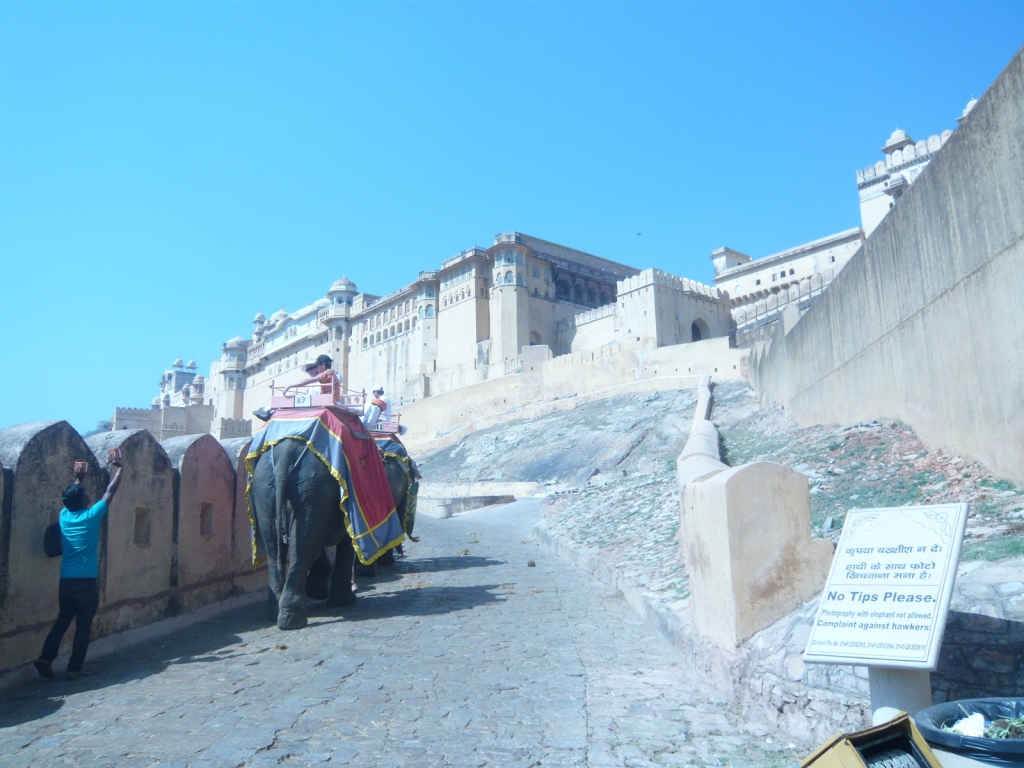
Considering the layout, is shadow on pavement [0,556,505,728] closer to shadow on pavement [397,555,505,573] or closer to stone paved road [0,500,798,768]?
stone paved road [0,500,798,768]

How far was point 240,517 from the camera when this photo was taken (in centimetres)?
767

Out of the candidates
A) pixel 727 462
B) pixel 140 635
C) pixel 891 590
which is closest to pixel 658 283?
pixel 727 462

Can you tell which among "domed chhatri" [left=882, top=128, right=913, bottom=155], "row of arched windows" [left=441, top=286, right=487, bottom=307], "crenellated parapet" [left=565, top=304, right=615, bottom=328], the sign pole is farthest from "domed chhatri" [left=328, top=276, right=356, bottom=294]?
the sign pole

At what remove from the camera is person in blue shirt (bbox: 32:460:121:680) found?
180 inches

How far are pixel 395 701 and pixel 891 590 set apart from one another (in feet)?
8.44

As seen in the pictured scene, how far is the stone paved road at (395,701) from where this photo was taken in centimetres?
330

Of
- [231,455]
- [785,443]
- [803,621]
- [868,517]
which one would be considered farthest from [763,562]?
[785,443]

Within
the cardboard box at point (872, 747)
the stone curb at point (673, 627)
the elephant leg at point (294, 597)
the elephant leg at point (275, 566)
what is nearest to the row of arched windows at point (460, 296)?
the stone curb at point (673, 627)

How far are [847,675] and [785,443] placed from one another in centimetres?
927

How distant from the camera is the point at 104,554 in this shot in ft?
17.7

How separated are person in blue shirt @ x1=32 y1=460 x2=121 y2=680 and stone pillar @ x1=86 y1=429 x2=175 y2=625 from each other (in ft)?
2.42

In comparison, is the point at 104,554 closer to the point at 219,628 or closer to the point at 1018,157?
the point at 219,628

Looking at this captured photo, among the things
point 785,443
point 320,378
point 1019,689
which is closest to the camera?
point 1019,689

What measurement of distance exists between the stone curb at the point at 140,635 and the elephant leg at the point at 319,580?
769mm
